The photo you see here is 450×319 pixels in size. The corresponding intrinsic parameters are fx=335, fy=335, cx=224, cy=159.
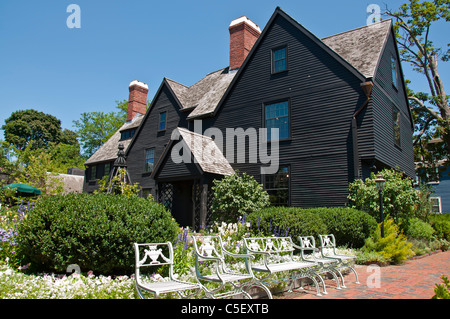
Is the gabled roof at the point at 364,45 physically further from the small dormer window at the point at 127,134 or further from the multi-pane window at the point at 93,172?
the multi-pane window at the point at 93,172

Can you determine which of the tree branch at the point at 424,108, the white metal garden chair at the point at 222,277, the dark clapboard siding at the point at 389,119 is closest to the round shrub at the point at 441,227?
the dark clapboard siding at the point at 389,119

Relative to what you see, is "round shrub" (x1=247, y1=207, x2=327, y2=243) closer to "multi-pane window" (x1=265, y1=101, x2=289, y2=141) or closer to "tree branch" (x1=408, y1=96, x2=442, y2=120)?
"multi-pane window" (x1=265, y1=101, x2=289, y2=141)

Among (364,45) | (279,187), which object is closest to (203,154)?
(279,187)

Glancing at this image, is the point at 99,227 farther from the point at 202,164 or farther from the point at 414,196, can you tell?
the point at 414,196

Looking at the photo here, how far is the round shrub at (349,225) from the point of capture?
11.1 metres

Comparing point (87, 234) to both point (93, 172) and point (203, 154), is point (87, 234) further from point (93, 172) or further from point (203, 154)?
point (93, 172)

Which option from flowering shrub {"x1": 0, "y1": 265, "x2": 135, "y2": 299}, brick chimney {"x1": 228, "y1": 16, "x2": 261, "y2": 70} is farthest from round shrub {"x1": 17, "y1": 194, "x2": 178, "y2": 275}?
brick chimney {"x1": 228, "y1": 16, "x2": 261, "y2": 70}

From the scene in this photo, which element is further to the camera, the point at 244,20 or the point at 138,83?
the point at 138,83

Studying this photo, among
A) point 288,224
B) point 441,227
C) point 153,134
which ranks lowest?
point 441,227

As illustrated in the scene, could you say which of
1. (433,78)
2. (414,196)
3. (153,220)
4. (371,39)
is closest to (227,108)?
(371,39)

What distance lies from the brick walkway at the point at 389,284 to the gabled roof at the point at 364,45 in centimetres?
743

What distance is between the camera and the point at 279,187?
597 inches

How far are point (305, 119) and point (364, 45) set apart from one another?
14.4 feet
